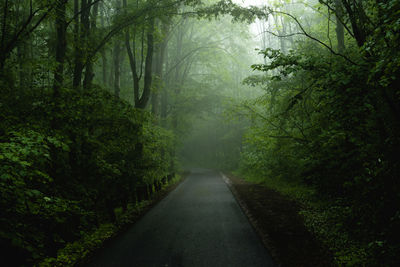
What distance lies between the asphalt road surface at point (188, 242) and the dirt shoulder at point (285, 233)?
24 centimetres

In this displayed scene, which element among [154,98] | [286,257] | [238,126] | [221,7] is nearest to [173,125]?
[154,98]

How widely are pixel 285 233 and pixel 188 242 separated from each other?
2.28 m

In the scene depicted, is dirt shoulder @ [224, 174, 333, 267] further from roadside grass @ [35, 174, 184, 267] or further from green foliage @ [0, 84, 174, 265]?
green foliage @ [0, 84, 174, 265]

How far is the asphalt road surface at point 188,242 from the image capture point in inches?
198

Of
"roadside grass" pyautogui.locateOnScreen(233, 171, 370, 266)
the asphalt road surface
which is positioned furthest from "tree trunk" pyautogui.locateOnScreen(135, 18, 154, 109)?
"roadside grass" pyautogui.locateOnScreen(233, 171, 370, 266)

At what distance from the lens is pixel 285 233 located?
615cm

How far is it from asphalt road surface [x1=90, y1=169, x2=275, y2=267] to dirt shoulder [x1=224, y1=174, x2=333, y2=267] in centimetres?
24

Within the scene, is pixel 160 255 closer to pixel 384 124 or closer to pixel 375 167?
pixel 375 167

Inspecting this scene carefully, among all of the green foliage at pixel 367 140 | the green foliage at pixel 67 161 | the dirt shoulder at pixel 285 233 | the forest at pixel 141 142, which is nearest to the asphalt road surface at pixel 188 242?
the dirt shoulder at pixel 285 233

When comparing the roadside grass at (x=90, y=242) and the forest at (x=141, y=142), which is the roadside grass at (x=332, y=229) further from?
the roadside grass at (x=90, y=242)

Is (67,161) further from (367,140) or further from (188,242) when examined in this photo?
(367,140)

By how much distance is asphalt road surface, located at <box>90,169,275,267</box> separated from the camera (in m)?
5.02

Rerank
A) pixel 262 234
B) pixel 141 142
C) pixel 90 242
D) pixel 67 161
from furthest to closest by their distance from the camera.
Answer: pixel 141 142
pixel 67 161
pixel 262 234
pixel 90 242

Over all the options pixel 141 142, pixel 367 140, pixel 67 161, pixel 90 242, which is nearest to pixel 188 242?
pixel 90 242
